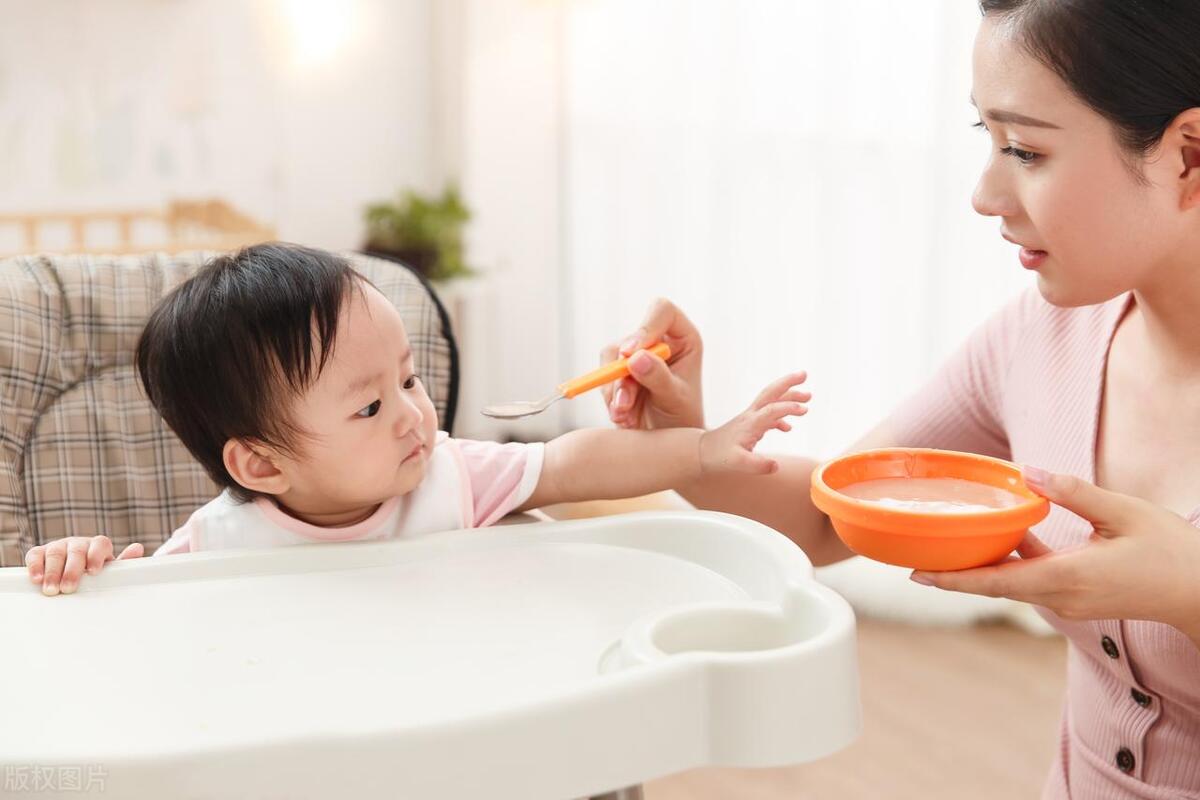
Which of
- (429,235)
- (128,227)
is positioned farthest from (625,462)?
(128,227)

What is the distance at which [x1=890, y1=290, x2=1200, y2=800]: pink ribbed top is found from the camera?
103cm

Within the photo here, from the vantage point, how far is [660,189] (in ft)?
10.5

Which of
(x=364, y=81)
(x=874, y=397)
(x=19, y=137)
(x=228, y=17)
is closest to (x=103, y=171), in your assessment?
(x=19, y=137)

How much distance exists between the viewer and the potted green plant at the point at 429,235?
147 inches

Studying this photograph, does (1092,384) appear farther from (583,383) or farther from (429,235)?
(429,235)

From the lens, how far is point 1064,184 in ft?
3.01

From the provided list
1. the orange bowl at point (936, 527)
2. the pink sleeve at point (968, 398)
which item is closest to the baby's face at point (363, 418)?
the orange bowl at point (936, 527)

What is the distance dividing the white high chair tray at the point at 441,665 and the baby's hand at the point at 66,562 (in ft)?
0.04

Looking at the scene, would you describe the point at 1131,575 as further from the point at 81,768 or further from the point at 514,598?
the point at 81,768

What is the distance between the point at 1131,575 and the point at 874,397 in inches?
71.8

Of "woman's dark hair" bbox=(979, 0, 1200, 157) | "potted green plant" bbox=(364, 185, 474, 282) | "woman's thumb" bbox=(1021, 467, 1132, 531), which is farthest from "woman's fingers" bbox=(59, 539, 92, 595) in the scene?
"potted green plant" bbox=(364, 185, 474, 282)

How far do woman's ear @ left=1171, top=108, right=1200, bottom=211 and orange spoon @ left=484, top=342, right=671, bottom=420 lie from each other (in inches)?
18.5

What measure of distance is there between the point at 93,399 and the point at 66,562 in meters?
0.33

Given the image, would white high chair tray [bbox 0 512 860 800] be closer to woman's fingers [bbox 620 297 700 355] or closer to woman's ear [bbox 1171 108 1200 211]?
woman's fingers [bbox 620 297 700 355]
